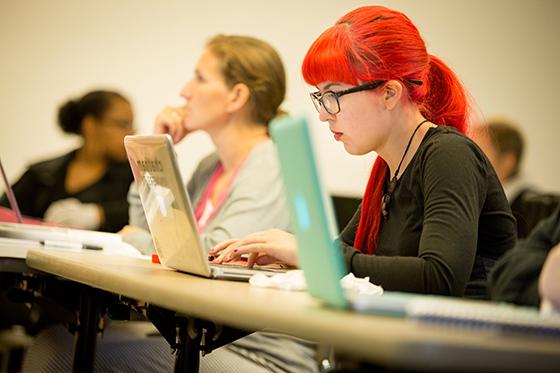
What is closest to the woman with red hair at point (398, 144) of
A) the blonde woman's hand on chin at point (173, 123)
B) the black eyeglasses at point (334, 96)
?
the black eyeglasses at point (334, 96)

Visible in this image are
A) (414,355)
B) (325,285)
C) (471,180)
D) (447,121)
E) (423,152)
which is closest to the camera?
(414,355)

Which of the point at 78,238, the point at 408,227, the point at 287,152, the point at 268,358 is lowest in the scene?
the point at 268,358

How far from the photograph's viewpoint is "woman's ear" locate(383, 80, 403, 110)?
4.85 feet

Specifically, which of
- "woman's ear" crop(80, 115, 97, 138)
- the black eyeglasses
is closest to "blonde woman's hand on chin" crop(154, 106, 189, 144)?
the black eyeglasses

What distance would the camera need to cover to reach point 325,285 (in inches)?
34.0

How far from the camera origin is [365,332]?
0.67m

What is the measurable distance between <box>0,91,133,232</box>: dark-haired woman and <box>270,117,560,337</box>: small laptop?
273 cm

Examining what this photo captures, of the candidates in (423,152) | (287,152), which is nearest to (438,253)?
(423,152)

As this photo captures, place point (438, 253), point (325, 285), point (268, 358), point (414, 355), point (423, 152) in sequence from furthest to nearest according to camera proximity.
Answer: point (268, 358) < point (423, 152) < point (438, 253) < point (325, 285) < point (414, 355)

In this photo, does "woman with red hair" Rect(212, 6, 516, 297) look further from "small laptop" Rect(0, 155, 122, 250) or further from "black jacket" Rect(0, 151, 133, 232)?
"black jacket" Rect(0, 151, 133, 232)

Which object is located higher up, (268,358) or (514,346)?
(514,346)

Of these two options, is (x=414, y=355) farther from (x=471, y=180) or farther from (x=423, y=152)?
(x=423, y=152)

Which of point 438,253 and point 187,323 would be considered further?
point 187,323

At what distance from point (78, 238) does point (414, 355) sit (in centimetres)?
138
